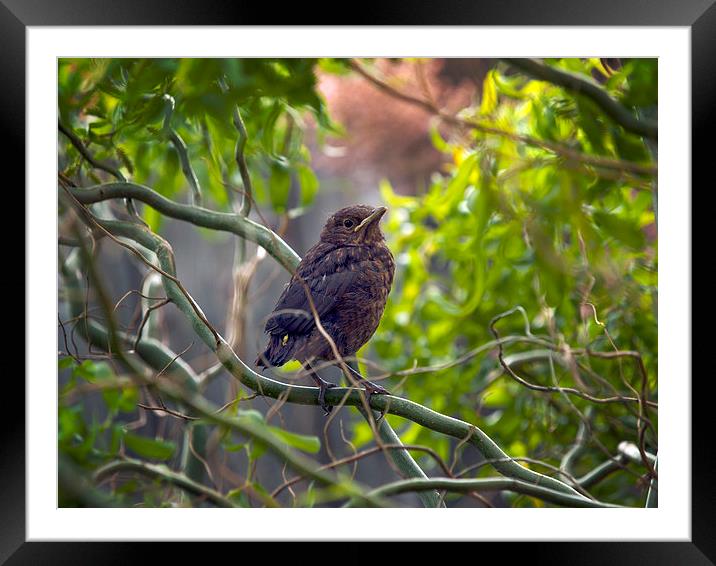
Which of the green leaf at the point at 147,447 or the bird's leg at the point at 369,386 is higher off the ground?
the bird's leg at the point at 369,386

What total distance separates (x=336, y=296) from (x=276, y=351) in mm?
104

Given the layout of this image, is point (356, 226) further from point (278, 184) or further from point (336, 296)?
point (278, 184)

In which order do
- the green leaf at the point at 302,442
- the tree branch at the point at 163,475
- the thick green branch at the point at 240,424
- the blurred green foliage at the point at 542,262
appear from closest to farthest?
1. the thick green branch at the point at 240,424
2. the tree branch at the point at 163,475
3. the green leaf at the point at 302,442
4. the blurred green foliage at the point at 542,262

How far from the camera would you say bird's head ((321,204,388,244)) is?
96cm

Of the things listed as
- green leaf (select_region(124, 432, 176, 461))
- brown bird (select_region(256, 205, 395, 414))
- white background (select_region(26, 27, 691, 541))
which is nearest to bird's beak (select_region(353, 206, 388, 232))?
brown bird (select_region(256, 205, 395, 414))

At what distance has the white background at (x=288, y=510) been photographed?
0.93 metres

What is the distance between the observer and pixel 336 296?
0.93 m

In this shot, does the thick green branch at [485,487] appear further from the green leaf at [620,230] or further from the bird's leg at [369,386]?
the green leaf at [620,230]

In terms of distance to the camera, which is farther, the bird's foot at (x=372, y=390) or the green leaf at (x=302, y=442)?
the green leaf at (x=302, y=442)
